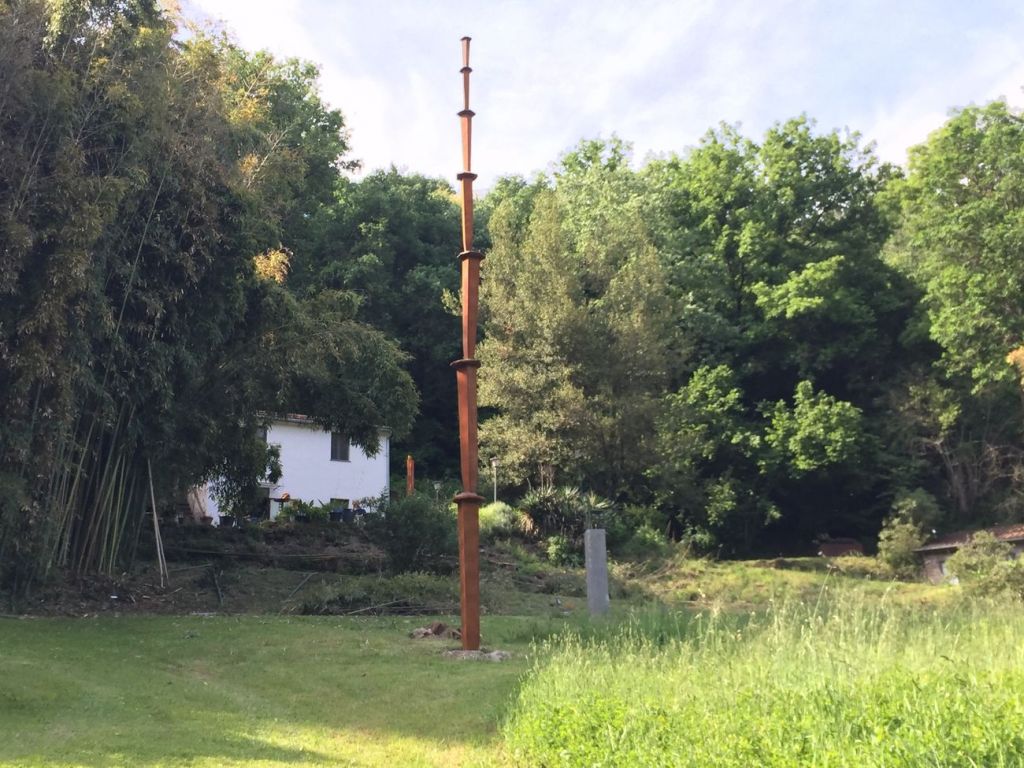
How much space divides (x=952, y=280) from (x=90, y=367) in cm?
2546

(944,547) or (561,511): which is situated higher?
(561,511)

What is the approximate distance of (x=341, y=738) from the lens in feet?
22.1

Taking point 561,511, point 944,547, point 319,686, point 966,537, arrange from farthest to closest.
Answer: point 966,537, point 944,547, point 561,511, point 319,686

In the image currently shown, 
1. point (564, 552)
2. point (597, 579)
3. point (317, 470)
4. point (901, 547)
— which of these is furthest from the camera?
point (317, 470)

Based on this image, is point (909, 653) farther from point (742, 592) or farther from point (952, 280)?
point (952, 280)

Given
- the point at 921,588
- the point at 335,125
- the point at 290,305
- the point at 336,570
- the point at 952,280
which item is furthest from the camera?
the point at 335,125

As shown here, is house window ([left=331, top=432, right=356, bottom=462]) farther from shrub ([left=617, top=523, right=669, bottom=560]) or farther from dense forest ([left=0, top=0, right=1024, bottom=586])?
shrub ([left=617, top=523, right=669, bottom=560])

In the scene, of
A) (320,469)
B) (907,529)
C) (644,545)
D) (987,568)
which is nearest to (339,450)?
(320,469)

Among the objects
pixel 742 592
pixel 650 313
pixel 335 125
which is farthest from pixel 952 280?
pixel 335 125

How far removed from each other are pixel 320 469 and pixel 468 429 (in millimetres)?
21583

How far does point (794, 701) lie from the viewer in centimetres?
502

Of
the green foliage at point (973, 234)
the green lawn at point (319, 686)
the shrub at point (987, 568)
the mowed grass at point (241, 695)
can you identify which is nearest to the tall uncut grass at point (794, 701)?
the green lawn at point (319, 686)

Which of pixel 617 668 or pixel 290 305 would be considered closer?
pixel 617 668

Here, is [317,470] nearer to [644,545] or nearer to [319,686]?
[644,545]
